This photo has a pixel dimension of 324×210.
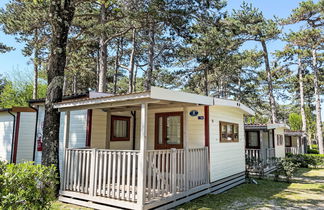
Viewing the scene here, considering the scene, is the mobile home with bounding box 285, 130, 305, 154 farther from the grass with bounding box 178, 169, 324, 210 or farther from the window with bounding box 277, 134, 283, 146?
the grass with bounding box 178, 169, 324, 210

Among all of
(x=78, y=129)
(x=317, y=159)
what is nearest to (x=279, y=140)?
(x=317, y=159)

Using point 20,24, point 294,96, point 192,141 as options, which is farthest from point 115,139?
point 294,96

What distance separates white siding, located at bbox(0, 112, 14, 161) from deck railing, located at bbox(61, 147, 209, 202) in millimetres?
4474

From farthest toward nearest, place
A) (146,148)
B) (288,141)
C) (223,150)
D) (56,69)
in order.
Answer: (288,141) → (223,150) → (56,69) → (146,148)

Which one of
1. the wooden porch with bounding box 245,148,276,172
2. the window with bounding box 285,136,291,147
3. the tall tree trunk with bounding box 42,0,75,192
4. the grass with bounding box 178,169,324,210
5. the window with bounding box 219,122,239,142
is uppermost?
the tall tree trunk with bounding box 42,0,75,192

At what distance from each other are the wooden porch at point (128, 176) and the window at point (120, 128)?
69.4 inches

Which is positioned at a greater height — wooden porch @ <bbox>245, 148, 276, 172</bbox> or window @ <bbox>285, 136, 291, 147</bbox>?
window @ <bbox>285, 136, 291, 147</bbox>

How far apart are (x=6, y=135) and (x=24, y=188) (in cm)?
728

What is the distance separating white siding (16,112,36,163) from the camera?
8.74 meters

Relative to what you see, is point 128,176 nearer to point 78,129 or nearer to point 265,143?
point 78,129

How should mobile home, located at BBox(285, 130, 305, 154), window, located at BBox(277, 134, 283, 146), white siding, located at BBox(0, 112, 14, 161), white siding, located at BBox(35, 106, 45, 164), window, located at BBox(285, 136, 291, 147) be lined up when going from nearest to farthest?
white siding, located at BBox(35, 106, 45, 164)
white siding, located at BBox(0, 112, 14, 161)
window, located at BBox(277, 134, 283, 146)
mobile home, located at BBox(285, 130, 305, 154)
window, located at BBox(285, 136, 291, 147)

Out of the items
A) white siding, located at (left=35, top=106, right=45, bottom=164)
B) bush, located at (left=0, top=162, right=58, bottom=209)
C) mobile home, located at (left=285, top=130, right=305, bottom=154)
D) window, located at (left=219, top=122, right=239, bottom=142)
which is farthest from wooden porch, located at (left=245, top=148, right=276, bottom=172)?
bush, located at (left=0, top=162, right=58, bottom=209)

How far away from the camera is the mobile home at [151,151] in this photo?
4.99 metres

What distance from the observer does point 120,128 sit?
8.12 meters
